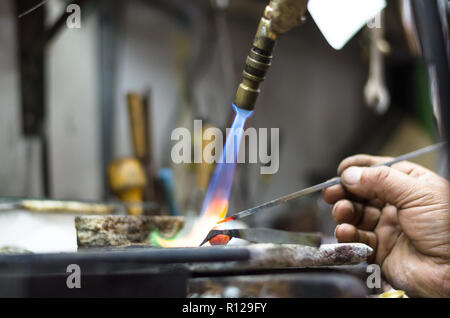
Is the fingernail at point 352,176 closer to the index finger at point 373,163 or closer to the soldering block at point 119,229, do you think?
the index finger at point 373,163

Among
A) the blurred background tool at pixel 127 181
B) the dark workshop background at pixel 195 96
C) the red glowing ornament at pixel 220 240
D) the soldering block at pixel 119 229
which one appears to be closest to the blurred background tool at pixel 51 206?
the blurred background tool at pixel 127 181

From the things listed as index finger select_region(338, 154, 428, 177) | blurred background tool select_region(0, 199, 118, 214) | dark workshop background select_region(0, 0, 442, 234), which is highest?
dark workshop background select_region(0, 0, 442, 234)

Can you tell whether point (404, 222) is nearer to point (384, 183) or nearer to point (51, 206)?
point (384, 183)

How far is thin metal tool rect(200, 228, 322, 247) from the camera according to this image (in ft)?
2.26

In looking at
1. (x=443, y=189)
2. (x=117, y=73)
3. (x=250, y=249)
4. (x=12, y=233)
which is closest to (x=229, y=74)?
(x=117, y=73)

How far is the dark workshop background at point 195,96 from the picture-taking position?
2.59m

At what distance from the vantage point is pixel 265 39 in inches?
26.9

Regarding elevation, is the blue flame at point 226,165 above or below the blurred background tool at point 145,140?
below

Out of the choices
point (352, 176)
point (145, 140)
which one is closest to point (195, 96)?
point (145, 140)

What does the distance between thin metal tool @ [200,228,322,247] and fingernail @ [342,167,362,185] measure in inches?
10.4

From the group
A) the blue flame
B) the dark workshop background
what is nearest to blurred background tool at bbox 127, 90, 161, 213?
the dark workshop background

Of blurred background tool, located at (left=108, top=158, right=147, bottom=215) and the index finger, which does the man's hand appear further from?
blurred background tool, located at (left=108, top=158, right=147, bottom=215)

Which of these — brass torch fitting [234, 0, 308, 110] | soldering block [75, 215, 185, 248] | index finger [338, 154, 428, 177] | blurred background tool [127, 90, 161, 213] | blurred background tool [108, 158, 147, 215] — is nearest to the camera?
brass torch fitting [234, 0, 308, 110]

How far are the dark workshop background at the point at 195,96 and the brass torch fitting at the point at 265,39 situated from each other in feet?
5.57
